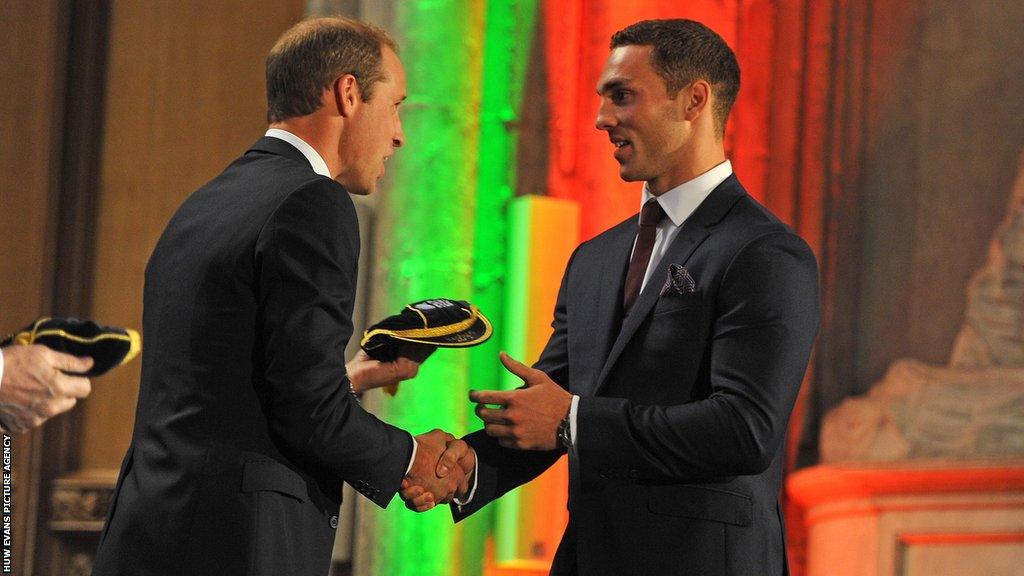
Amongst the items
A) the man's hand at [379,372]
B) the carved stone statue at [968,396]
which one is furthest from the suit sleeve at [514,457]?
the carved stone statue at [968,396]

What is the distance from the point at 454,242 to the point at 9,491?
5.03 ft

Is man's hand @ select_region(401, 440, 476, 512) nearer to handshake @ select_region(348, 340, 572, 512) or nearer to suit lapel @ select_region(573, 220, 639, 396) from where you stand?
handshake @ select_region(348, 340, 572, 512)

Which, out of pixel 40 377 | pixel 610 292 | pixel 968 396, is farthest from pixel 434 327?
pixel 968 396

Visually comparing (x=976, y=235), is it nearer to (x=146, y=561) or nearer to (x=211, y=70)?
(x=211, y=70)

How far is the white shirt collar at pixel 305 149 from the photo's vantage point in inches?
108

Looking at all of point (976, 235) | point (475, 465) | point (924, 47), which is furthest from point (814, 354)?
point (475, 465)

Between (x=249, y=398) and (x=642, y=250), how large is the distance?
896 millimetres

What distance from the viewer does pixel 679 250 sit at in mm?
2758

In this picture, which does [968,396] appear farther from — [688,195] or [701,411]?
[701,411]

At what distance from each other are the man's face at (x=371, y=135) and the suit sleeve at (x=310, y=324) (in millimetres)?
299

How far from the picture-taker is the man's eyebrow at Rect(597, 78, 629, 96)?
2990 mm

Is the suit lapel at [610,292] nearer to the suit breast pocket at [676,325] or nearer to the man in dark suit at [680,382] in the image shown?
the man in dark suit at [680,382]

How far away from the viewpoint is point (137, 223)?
15.5 ft

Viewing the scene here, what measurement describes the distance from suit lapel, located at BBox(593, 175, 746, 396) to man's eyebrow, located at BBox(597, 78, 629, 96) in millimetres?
324
